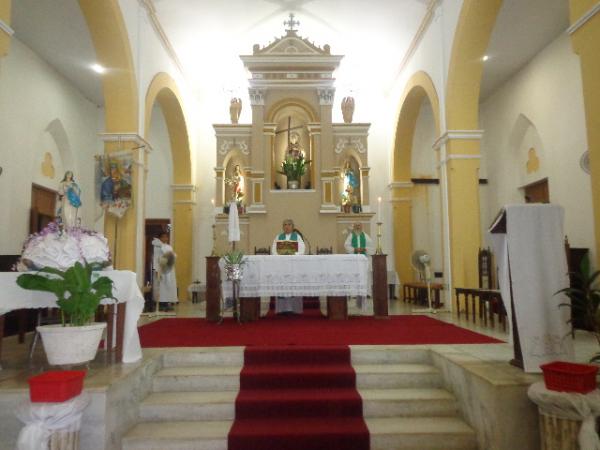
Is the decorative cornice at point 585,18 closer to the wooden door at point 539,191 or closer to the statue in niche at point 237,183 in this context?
the wooden door at point 539,191

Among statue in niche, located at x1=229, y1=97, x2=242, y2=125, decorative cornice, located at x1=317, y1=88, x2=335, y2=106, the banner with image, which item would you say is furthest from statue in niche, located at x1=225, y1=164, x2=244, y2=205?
the banner with image

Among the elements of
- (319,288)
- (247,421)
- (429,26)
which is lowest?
(247,421)

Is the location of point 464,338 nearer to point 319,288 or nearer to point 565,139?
point 319,288

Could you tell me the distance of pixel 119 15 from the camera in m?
7.76

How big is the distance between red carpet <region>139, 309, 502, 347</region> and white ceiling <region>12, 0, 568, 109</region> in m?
5.86

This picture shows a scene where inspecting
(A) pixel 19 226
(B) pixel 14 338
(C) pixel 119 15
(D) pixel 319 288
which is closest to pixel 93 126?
(A) pixel 19 226

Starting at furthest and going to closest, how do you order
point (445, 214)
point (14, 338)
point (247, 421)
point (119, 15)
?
point (445, 214) < point (119, 15) < point (14, 338) < point (247, 421)

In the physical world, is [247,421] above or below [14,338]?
below

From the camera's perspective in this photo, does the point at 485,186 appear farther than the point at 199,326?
Yes

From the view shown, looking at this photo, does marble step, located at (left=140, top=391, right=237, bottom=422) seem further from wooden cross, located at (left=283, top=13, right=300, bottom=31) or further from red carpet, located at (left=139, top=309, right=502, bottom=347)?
wooden cross, located at (left=283, top=13, right=300, bottom=31)

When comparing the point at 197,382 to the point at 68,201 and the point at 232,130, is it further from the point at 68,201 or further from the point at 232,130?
the point at 232,130

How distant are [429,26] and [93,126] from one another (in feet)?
28.5

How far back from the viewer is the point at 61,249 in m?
3.86

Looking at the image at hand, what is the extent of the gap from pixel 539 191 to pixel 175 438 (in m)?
9.97
